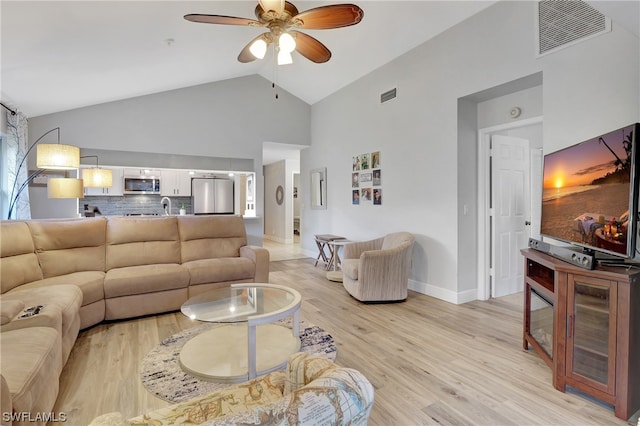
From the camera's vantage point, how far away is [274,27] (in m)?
2.57

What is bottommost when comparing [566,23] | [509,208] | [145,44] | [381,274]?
[381,274]

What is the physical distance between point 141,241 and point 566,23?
476 cm

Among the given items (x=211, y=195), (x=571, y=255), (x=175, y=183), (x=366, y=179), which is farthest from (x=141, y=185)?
(x=571, y=255)

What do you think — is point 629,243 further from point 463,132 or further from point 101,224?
point 101,224

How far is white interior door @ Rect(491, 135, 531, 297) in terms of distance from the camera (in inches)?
153

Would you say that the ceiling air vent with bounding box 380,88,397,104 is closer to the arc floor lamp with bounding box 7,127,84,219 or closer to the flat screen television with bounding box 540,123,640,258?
the flat screen television with bounding box 540,123,640,258

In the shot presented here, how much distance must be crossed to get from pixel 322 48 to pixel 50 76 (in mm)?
3046

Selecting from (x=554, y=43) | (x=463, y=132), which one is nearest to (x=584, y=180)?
(x=554, y=43)

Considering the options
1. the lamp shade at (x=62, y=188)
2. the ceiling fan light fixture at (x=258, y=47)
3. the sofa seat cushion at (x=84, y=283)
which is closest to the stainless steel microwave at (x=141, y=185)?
the lamp shade at (x=62, y=188)

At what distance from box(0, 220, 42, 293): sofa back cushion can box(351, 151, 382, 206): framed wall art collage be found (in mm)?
4138

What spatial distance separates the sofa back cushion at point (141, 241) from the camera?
3512 millimetres

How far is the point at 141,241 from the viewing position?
3682 millimetres

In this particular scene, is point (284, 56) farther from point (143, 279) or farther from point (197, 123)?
point (197, 123)

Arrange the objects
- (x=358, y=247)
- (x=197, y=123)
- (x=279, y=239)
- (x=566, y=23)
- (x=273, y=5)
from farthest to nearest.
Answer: (x=279, y=239)
(x=197, y=123)
(x=358, y=247)
(x=566, y=23)
(x=273, y=5)
